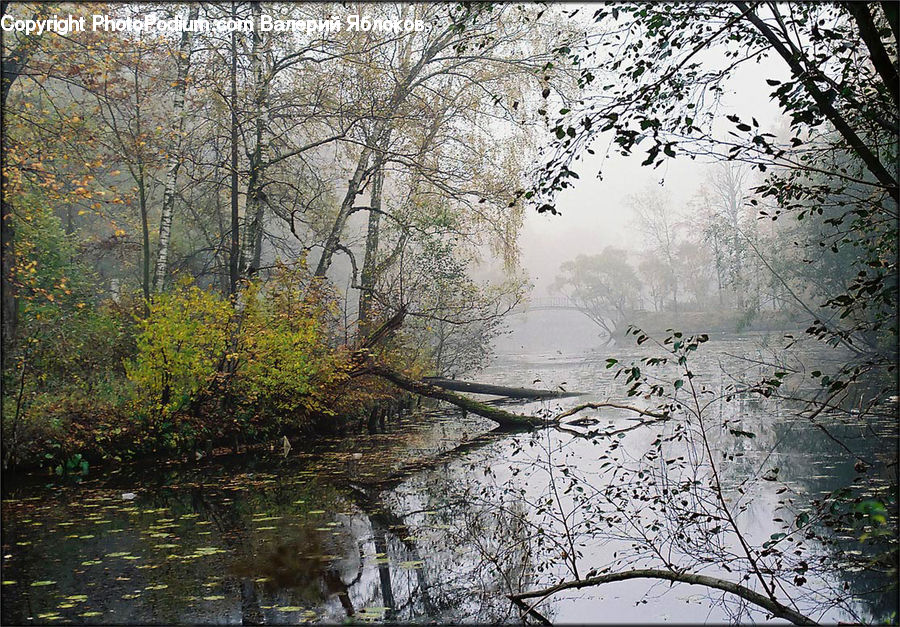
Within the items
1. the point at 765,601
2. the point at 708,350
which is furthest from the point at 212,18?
the point at 708,350

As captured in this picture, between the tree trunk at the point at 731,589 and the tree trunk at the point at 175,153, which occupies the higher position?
the tree trunk at the point at 175,153

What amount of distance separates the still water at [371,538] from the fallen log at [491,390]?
4.38 metres

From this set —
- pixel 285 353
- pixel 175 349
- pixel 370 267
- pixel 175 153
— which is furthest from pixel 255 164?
pixel 370 267

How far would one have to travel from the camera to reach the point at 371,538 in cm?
517

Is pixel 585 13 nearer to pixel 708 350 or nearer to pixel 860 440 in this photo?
pixel 860 440

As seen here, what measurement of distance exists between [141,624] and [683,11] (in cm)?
418

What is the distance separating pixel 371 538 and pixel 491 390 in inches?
351

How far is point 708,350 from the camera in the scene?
82.2 ft

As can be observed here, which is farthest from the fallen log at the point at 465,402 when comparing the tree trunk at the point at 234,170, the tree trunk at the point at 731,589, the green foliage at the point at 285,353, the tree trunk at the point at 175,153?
the tree trunk at the point at 731,589

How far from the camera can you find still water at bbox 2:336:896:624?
3.78 m

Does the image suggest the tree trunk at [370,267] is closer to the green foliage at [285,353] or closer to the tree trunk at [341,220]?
the tree trunk at [341,220]

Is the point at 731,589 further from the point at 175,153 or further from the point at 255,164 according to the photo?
the point at 175,153

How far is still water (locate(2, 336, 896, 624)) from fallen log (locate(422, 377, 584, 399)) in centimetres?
438

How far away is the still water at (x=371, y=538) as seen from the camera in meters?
3.78
